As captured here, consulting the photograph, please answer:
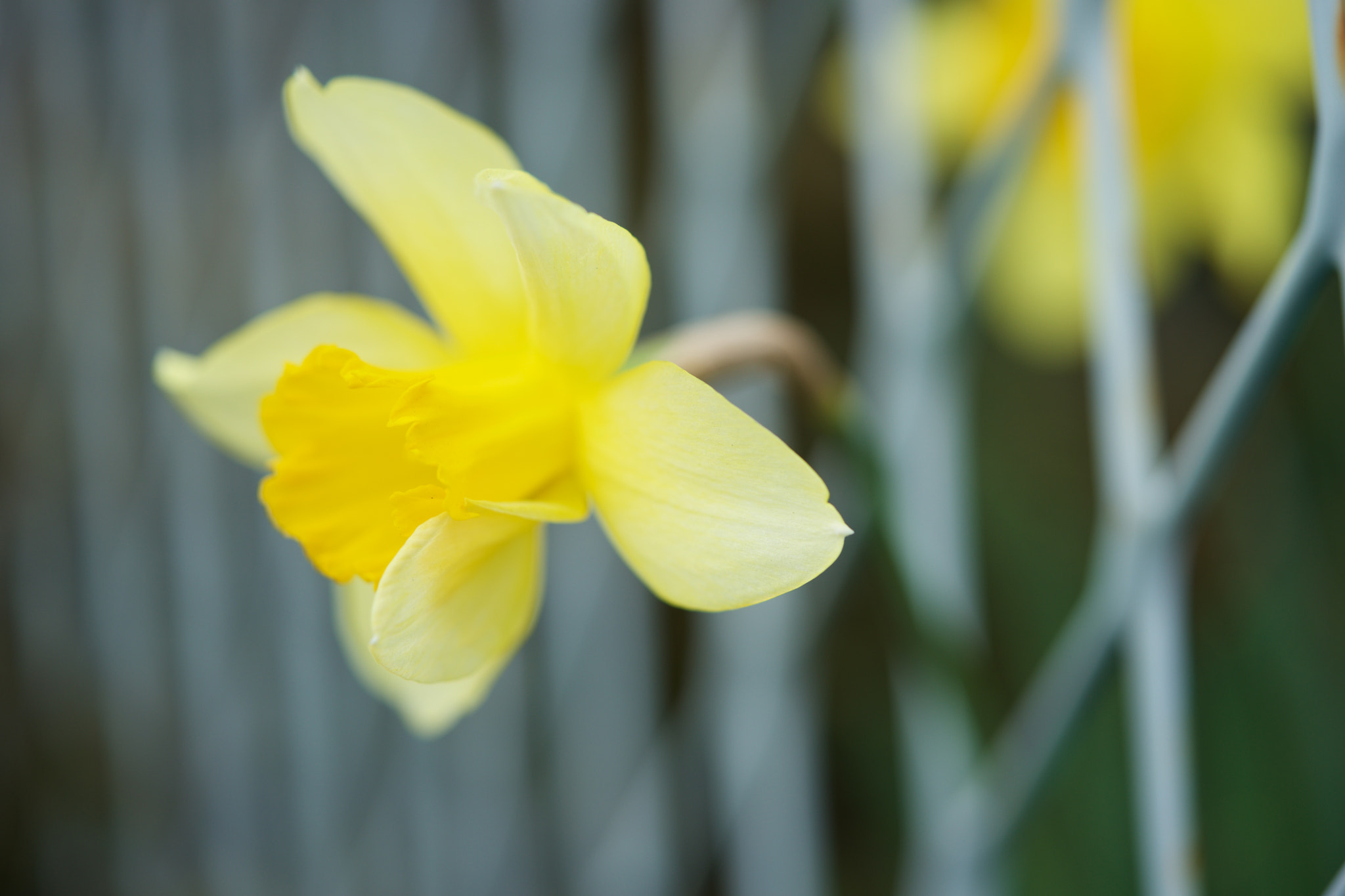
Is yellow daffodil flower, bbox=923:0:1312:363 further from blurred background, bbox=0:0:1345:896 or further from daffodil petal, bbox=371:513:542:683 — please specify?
daffodil petal, bbox=371:513:542:683

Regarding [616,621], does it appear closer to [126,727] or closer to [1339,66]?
[1339,66]

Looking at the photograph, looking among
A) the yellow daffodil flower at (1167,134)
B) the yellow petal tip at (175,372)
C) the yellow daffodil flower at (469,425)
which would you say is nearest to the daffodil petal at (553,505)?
the yellow daffodil flower at (469,425)

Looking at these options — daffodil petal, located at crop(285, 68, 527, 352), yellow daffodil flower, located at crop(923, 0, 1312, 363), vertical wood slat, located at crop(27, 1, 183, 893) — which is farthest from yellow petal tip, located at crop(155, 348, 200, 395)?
vertical wood slat, located at crop(27, 1, 183, 893)

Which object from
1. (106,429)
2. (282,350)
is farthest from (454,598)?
(106,429)

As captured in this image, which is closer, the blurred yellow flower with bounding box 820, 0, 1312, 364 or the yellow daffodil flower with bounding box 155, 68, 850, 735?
the yellow daffodil flower with bounding box 155, 68, 850, 735

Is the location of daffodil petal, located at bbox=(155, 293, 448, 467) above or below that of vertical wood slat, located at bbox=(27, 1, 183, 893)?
above

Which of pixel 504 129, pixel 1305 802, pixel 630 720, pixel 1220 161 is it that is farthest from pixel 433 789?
pixel 1220 161
